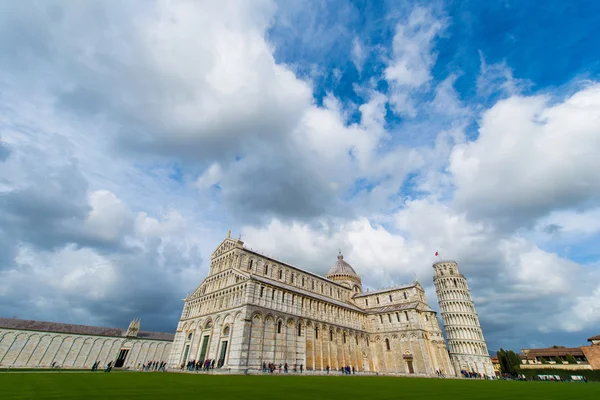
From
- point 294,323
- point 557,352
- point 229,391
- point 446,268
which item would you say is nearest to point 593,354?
point 557,352

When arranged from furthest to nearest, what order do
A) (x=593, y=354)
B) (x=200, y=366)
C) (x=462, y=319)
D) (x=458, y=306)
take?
1. (x=458, y=306)
2. (x=462, y=319)
3. (x=593, y=354)
4. (x=200, y=366)

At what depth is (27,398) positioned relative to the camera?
816 cm

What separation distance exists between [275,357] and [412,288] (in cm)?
3041

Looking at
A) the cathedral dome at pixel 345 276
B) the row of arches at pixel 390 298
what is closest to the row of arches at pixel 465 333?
the row of arches at pixel 390 298

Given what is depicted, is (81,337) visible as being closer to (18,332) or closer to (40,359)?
(40,359)

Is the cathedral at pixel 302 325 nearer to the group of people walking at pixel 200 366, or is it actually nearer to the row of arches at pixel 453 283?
the group of people walking at pixel 200 366

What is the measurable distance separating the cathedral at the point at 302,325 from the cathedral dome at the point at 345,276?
11.3 inches

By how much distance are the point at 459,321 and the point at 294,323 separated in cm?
4698

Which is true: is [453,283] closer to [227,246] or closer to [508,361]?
[508,361]

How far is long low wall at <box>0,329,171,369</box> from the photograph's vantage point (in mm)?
43094

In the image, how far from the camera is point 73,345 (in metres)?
48.4

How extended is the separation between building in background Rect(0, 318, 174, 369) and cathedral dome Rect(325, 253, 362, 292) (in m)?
40.1

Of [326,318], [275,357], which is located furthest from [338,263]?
[275,357]

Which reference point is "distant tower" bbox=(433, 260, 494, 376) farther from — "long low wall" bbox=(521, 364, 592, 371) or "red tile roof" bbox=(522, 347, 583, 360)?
"red tile roof" bbox=(522, 347, 583, 360)
